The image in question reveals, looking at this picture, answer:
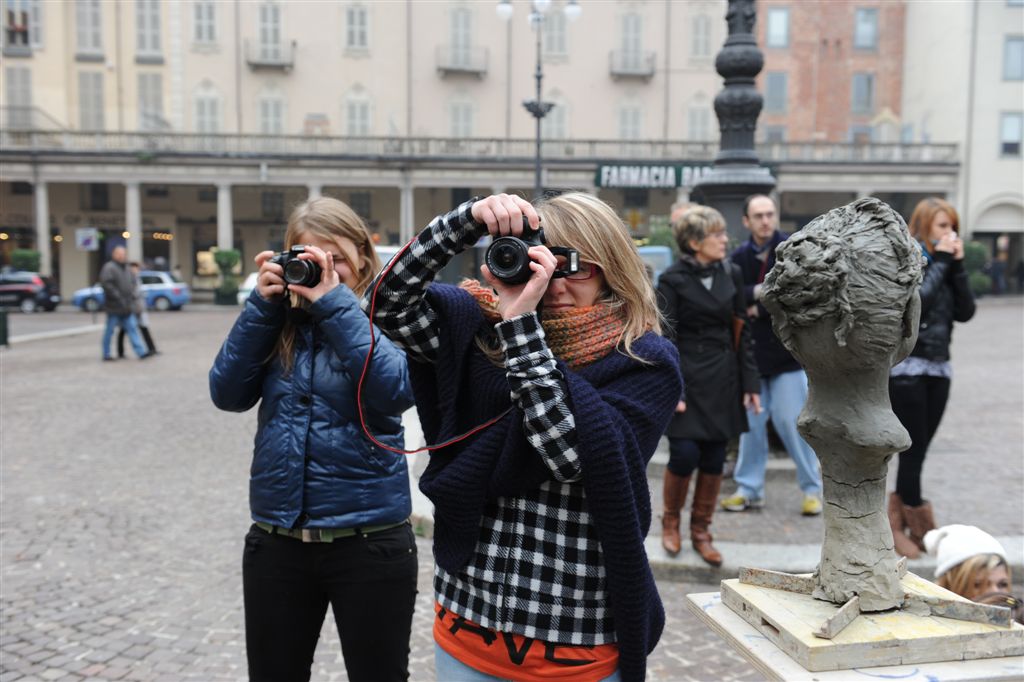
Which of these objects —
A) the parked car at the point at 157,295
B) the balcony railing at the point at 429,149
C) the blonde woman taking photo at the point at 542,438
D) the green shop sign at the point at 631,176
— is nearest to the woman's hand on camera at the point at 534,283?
the blonde woman taking photo at the point at 542,438

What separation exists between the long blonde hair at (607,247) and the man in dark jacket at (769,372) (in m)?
3.39

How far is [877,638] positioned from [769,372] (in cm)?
374

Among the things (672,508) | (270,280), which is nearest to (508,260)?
(270,280)

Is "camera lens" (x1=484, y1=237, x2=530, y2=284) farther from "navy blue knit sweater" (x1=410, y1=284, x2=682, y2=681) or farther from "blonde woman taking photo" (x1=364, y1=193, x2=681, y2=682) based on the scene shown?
"navy blue knit sweater" (x1=410, y1=284, x2=682, y2=681)

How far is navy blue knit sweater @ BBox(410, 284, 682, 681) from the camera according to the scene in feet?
6.00

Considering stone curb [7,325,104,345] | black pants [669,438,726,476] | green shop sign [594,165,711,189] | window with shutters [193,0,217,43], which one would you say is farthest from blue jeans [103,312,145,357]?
window with shutters [193,0,217,43]

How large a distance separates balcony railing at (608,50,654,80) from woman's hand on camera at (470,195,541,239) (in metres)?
39.4

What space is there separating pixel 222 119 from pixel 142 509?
35774 mm

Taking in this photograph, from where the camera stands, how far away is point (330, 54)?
38438 mm

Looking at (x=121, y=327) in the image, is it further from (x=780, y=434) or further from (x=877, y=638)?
(x=877, y=638)

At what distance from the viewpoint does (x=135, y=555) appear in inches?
201

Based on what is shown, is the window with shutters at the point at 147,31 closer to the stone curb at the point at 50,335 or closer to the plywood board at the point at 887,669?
the stone curb at the point at 50,335

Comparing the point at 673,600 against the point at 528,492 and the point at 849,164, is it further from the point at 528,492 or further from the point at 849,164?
the point at 849,164

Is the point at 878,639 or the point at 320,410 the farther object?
the point at 320,410
